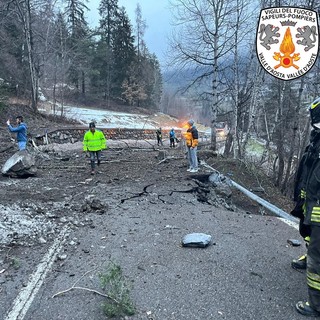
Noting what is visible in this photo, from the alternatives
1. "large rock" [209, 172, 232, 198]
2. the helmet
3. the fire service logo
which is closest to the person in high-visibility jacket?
"large rock" [209, 172, 232, 198]

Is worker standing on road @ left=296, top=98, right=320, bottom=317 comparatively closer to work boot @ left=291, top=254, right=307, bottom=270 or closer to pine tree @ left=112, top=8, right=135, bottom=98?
work boot @ left=291, top=254, right=307, bottom=270

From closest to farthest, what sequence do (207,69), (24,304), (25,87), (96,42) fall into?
Result: (24,304) < (207,69) < (25,87) < (96,42)

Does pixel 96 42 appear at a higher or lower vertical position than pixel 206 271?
higher

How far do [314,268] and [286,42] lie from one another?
5.03 meters

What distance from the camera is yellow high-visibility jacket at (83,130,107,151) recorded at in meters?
9.98

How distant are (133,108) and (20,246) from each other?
1754 inches

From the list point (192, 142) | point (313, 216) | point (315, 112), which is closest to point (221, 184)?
point (192, 142)

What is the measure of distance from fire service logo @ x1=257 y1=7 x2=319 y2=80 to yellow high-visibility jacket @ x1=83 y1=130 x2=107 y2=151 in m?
5.70

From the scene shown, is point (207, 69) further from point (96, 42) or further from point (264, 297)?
point (96, 42)

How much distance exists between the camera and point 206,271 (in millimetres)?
3621

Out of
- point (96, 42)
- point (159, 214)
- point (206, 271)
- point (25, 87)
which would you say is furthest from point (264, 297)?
point (96, 42)

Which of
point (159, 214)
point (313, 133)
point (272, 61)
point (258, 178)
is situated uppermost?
point (272, 61)

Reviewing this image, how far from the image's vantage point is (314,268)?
8.91 ft

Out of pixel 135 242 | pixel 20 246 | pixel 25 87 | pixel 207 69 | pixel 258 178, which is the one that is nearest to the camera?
pixel 20 246
